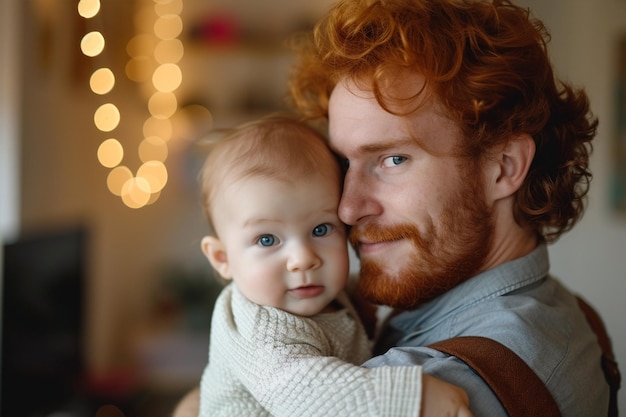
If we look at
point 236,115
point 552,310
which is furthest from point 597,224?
point 552,310

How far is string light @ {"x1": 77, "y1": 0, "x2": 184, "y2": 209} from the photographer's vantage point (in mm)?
4234

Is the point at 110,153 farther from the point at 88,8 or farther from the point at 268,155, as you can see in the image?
the point at 268,155

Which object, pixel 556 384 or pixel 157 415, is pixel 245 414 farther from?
pixel 157 415

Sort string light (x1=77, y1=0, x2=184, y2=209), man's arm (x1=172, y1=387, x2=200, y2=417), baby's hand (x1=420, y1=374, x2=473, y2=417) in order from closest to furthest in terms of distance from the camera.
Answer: baby's hand (x1=420, y1=374, x2=473, y2=417) → man's arm (x1=172, y1=387, x2=200, y2=417) → string light (x1=77, y1=0, x2=184, y2=209)

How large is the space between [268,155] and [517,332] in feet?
1.70

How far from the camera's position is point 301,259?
119cm

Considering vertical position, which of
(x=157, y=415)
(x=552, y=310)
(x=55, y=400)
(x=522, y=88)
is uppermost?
(x=522, y=88)

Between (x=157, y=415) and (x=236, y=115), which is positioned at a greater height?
(x=236, y=115)

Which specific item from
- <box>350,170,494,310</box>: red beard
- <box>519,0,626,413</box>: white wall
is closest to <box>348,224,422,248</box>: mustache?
<box>350,170,494,310</box>: red beard

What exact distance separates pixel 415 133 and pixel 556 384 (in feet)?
1.61

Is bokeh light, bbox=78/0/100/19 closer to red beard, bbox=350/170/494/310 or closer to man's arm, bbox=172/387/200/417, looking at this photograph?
man's arm, bbox=172/387/200/417

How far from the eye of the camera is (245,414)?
1.16 metres

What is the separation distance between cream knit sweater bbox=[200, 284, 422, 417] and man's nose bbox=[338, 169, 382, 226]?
0.19 metres

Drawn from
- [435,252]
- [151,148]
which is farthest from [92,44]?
[435,252]
